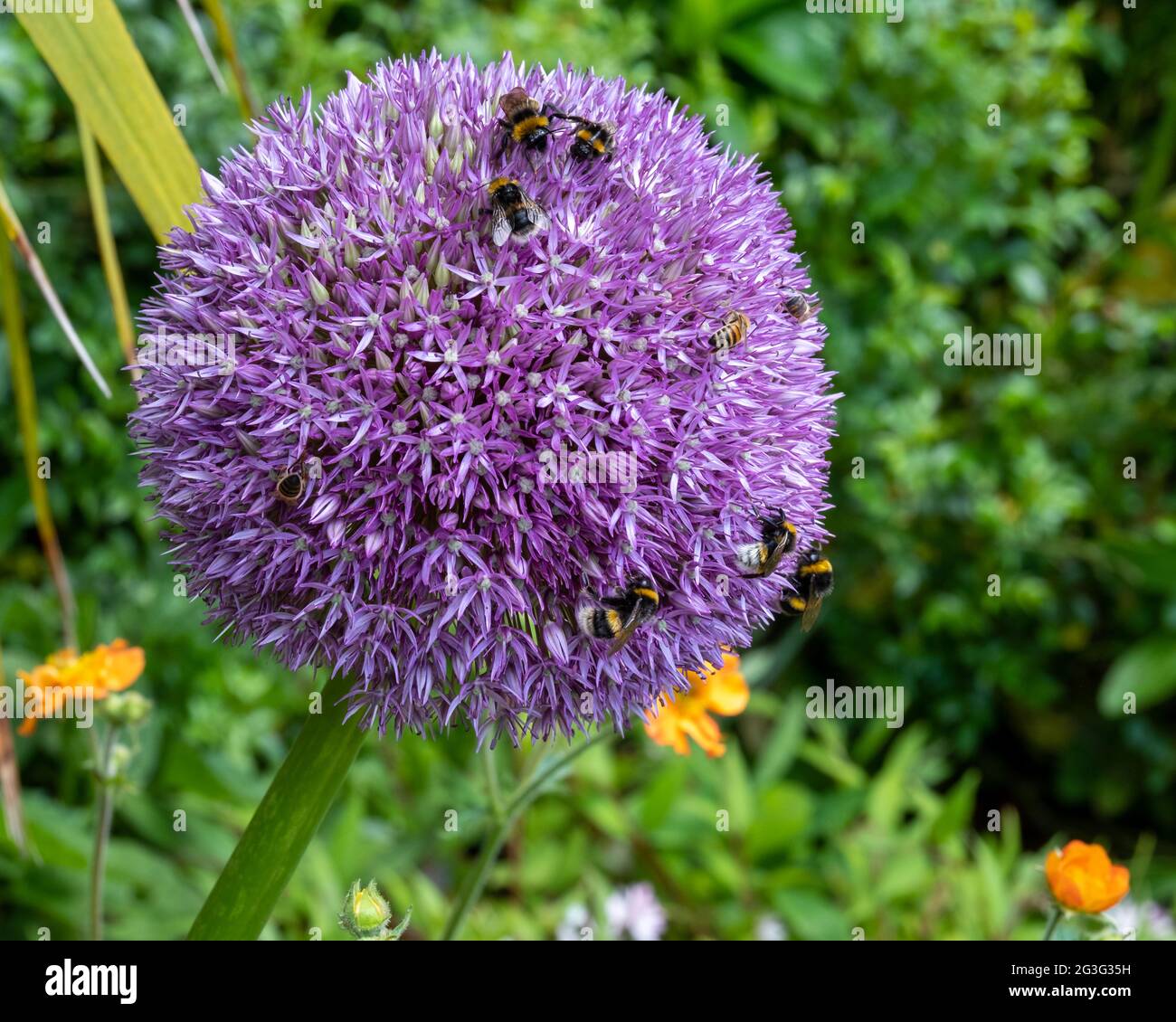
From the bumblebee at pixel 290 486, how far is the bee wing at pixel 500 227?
1.09 feet

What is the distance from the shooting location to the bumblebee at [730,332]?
1.24 m

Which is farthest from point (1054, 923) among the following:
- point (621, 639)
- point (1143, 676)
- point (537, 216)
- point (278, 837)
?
point (1143, 676)

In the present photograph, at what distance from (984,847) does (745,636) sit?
57.0 inches

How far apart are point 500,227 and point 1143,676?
3074 mm

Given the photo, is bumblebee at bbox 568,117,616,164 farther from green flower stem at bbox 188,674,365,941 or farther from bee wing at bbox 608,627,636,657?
green flower stem at bbox 188,674,365,941

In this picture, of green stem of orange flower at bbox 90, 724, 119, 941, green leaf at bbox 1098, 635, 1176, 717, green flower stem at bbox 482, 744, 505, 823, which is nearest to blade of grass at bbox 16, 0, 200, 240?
green stem of orange flower at bbox 90, 724, 119, 941

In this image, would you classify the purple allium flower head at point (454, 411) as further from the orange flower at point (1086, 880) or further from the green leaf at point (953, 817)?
the green leaf at point (953, 817)

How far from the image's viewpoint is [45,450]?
9.64 ft

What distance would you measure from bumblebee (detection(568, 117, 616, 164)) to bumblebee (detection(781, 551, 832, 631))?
622 millimetres

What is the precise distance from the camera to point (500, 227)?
1.19 meters

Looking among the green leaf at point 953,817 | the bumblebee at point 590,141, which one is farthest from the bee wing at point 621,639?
the green leaf at point 953,817

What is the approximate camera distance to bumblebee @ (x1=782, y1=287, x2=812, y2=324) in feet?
4.54

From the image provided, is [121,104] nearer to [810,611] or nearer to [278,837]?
[278,837]
